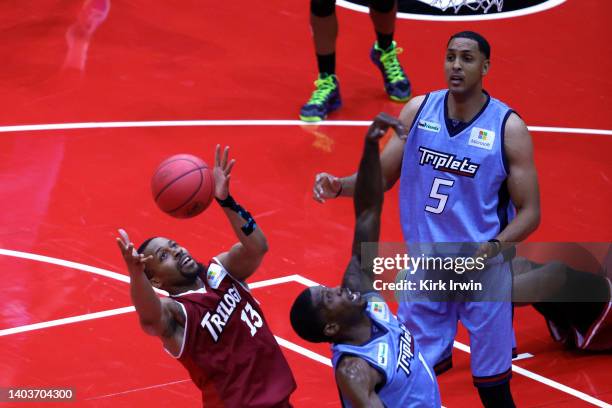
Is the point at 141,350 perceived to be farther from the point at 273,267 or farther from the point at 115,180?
the point at 115,180

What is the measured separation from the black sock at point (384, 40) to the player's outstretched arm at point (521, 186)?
4.78 metres

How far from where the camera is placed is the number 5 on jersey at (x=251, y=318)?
18.4ft

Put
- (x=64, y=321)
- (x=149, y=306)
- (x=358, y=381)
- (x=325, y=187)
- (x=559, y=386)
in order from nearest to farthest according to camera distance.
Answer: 1. (x=358, y=381)
2. (x=149, y=306)
3. (x=325, y=187)
4. (x=559, y=386)
5. (x=64, y=321)

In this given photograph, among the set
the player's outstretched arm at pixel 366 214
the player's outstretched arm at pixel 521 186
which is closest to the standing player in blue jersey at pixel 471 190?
the player's outstretched arm at pixel 521 186

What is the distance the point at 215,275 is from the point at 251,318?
286 millimetres

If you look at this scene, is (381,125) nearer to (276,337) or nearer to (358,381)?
(358,381)

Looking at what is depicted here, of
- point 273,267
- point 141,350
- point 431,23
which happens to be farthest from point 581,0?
point 141,350

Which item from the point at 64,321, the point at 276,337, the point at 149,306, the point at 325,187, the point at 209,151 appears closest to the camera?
the point at 149,306

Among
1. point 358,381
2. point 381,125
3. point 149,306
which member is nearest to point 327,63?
point 381,125

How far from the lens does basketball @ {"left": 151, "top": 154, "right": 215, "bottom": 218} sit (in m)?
5.95

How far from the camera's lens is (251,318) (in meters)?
5.62

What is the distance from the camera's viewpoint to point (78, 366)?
22.7 feet

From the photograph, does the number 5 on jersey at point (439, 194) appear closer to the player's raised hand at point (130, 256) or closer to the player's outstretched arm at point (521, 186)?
the player's outstretched arm at point (521, 186)

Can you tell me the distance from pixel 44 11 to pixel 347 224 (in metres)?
5.27
